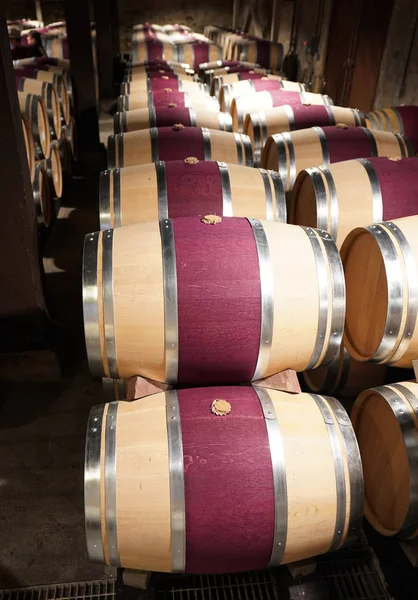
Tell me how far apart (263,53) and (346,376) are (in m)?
9.41

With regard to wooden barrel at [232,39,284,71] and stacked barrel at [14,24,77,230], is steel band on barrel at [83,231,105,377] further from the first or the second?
wooden barrel at [232,39,284,71]

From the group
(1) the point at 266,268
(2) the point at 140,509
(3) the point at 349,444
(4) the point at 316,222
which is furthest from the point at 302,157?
(2) the point at 140,509

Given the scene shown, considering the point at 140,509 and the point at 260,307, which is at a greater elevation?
the point at 260,307

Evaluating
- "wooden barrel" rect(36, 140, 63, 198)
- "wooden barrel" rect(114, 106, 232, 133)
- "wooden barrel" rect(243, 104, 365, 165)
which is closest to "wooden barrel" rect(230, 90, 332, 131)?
"wooden barrel" rect(243, 104, 365, 165)

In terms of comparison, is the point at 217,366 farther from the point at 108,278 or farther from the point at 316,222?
the point at 316,222

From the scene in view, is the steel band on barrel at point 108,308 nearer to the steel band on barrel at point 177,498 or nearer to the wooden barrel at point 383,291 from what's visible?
the steel band on barrel at point 177,498

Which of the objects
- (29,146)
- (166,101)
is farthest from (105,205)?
(166,101)

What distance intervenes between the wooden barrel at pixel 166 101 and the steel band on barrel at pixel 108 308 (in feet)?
10.4

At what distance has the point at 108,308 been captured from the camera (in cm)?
208

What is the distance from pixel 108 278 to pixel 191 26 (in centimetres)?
1901

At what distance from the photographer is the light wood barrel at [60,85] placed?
6.79m

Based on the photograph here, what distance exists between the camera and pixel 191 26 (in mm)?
18109

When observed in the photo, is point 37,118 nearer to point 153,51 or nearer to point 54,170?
point 54,170

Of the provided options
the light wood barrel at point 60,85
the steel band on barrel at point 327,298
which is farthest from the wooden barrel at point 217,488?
the light wood barrel at point 60,85
